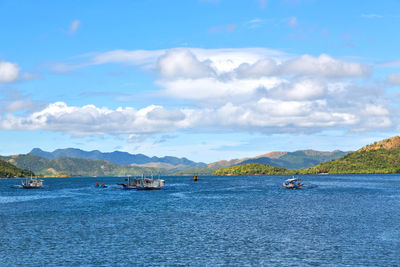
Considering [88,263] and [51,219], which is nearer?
[88,263]

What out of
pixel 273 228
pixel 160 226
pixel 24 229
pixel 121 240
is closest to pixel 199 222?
pixel 160 226

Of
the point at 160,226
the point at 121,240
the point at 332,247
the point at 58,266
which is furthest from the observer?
the point at 160,226

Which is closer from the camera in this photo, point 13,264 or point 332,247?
point 13,264

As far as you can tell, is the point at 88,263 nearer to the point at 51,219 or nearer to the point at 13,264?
the point at 13,264

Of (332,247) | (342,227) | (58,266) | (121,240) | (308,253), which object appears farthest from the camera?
(342,227)

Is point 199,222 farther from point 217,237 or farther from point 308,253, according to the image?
point 308,253

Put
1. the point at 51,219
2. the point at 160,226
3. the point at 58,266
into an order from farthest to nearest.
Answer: the point at 51,219 < the point at 160,226 < the point at 58,266

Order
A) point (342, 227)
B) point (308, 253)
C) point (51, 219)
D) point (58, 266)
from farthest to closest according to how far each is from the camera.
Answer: point (51, 219), point (342, 227), point (308, 253), point (58, 266)

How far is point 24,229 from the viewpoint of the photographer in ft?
322

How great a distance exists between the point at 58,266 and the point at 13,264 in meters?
7.12

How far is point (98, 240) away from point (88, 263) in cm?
1855

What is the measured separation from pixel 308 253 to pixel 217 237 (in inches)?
821

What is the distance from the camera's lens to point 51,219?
11619 cm

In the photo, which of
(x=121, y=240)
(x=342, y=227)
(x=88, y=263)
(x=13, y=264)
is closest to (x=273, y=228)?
(x=342, y=227)
